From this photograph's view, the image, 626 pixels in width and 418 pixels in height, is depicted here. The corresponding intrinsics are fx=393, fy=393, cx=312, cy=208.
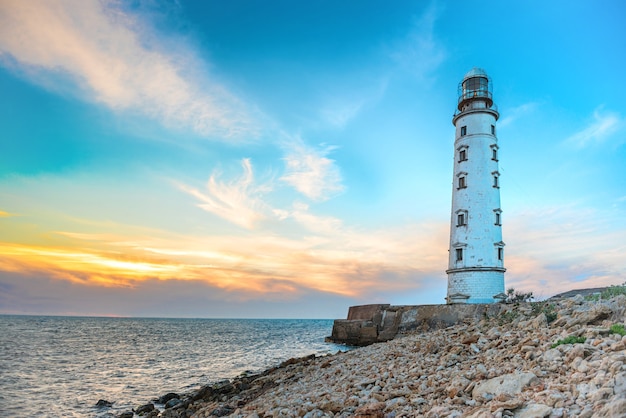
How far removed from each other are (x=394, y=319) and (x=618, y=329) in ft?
69.3

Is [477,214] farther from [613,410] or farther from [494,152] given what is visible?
[613,410]

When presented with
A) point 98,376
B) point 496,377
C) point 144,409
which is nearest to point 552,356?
point 496,377

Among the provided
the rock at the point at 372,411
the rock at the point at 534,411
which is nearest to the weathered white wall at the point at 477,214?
A: the rock at the point at 372,411

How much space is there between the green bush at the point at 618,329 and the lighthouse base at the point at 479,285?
18976mm

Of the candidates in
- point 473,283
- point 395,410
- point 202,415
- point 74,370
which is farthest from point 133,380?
point 473,283

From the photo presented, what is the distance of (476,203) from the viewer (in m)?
26.9

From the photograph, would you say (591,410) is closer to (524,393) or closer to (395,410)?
(524,393)

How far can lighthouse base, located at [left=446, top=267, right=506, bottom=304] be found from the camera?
84.0 feet

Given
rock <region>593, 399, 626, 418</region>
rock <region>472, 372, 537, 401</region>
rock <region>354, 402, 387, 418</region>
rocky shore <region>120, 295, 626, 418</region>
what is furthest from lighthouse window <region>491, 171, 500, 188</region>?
rock <region>593, 399, 626, 418</region>

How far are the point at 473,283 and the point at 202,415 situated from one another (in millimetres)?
19586

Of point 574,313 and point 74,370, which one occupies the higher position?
point 574,313

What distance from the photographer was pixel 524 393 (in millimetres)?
6156

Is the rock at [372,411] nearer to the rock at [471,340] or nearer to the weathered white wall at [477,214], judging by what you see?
the rock at [471,340]

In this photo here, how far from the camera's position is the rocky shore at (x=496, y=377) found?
5648mm
